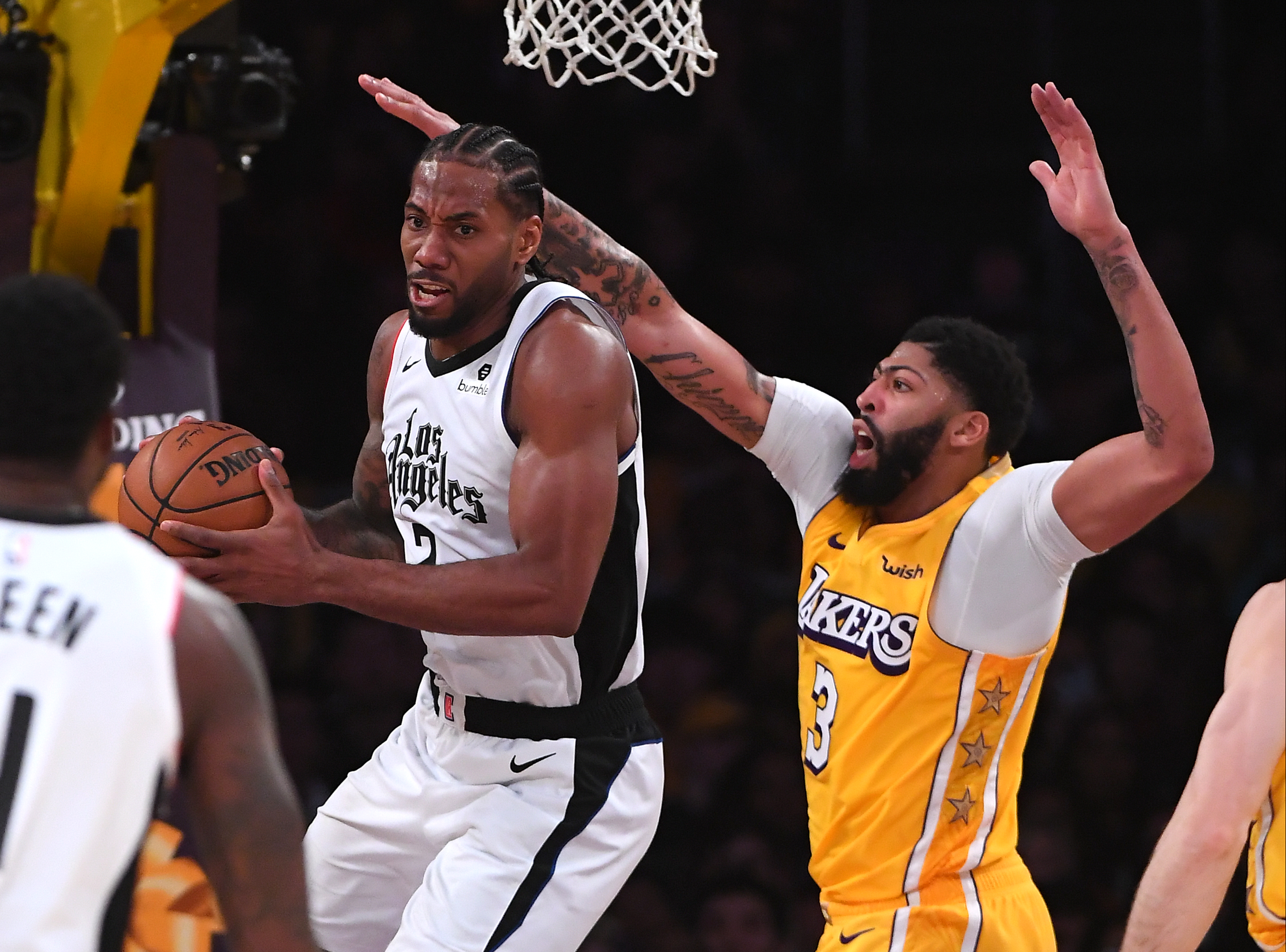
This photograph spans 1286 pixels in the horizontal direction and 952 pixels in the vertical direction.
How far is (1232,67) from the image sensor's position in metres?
8.00

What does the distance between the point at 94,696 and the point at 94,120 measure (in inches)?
103

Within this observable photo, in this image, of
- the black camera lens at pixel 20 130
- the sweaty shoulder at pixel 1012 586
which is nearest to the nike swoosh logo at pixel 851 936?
the sweaty shoulder at pixel 1012 586

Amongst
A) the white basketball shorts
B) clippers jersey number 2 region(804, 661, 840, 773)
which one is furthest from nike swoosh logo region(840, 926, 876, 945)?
the white basketball shorts

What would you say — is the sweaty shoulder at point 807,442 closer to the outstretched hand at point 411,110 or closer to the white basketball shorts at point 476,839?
the white basketball shorts at point 476,839

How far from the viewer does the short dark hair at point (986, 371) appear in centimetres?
406

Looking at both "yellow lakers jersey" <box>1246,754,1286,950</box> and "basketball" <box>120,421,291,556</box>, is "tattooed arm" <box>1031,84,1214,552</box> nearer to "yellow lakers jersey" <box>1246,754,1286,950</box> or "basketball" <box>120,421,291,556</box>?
"yellow lakers jersey" <box>1246,754,1286,950</box>

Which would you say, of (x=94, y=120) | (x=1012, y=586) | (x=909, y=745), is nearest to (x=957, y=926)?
(x=909, y=745)

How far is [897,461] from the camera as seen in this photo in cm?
399

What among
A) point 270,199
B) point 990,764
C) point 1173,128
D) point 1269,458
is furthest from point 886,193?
point 990,764

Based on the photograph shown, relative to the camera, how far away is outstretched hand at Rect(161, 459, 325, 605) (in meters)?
3.14

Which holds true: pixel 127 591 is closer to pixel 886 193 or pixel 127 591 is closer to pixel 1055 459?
pixel 1055 459

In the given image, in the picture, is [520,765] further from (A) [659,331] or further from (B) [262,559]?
(A) [659,331]

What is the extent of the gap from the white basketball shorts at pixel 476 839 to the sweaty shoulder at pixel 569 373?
68 cm

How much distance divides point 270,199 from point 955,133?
3.15 metres
